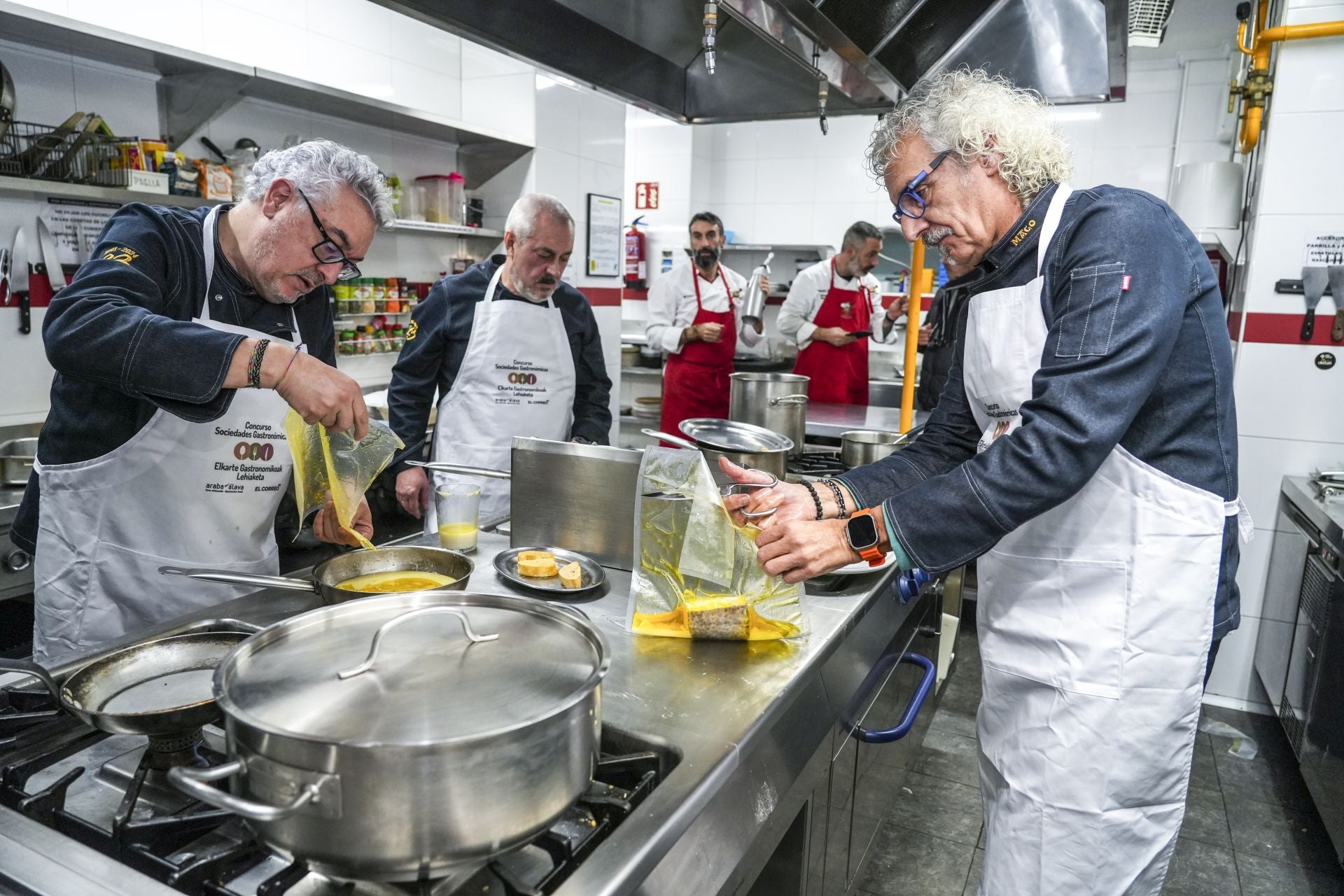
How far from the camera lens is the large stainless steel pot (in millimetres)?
664

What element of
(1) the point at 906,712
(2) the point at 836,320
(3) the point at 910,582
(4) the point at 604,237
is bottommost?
(1) the point at 906,712

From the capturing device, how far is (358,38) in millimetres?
3857

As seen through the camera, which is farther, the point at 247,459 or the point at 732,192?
the point at 732,192

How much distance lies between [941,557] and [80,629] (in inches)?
58.0

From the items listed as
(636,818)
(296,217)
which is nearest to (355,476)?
(296,217)

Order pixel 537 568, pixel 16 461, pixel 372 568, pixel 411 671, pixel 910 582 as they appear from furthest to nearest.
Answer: pixel 16 461
pixel 910 582
pixel 537 568
pixel 372 568
pixel 411 671

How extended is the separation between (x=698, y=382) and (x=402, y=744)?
4082mm

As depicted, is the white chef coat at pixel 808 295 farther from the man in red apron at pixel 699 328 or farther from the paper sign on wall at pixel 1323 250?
the paper sign on wall at pixel 1323 250

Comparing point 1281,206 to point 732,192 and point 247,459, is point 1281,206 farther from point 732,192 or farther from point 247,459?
point 732,192

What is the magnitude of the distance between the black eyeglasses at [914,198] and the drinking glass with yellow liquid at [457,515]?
37.3 inches

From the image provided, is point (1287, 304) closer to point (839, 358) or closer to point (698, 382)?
point (839, 358)

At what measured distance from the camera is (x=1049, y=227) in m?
1.31

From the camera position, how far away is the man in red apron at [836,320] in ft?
15.5

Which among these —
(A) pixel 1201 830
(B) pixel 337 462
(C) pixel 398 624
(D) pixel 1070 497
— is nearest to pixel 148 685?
(C) pixel 398 624
